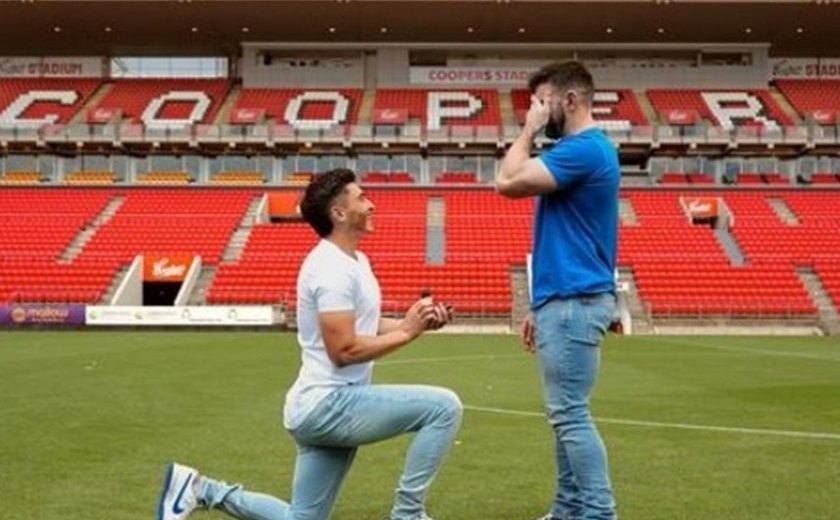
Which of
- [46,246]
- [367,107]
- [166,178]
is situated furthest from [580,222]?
[367,107]

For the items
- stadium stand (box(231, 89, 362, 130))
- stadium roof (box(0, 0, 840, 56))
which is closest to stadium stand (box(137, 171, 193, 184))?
stadium stand (box(231, 89, 362, 130))

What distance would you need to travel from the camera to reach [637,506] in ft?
22.1

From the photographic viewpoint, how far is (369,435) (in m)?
4.93

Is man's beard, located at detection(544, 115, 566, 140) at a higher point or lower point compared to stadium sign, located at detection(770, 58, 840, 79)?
lower

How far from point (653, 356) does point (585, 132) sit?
648 inches

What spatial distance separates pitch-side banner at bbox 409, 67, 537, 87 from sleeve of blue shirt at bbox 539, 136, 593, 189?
157 ft

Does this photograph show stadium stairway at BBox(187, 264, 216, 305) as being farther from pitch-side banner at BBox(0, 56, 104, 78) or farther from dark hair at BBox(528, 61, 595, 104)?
dark hair at BBox(528, 61, 595, 104)

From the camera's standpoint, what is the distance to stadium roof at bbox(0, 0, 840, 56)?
43.7 meters

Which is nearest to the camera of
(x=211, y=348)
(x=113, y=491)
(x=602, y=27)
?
(x=113, y=491)

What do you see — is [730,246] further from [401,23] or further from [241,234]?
[241,234]

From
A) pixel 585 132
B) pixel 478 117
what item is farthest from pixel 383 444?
pixel 478 117

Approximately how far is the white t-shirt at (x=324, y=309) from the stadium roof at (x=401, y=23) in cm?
3952

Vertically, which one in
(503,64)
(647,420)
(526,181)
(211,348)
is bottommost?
(211,348)

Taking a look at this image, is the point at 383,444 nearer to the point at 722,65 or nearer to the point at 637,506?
the point at 637,506
